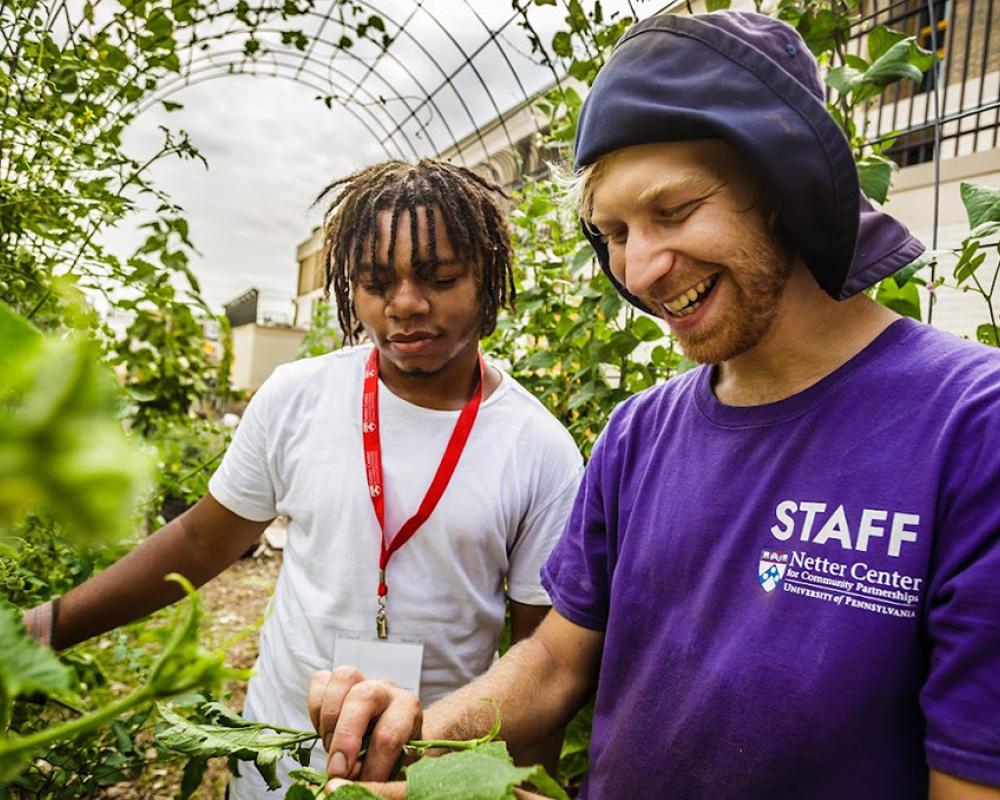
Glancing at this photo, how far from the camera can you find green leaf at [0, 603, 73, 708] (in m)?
0.22

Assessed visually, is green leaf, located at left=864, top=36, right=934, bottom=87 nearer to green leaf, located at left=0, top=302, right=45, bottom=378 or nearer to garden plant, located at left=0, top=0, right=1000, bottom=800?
garden plant, located at left=0, top=0, right=1000, bottom=800

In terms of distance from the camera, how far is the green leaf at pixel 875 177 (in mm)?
1817

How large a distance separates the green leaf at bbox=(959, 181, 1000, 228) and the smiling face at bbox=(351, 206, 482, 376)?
1.06 m

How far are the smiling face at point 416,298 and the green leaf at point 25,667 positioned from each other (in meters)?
1.46

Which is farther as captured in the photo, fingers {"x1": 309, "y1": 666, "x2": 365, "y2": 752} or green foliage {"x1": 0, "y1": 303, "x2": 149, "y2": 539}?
fingers {"x1": 309, "y1": 666, "x2": 365, "y2": 752}

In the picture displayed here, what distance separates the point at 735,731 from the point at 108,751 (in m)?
1.22

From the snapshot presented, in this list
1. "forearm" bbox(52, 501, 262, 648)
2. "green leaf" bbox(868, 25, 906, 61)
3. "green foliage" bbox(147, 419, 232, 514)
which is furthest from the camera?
"green foliage" bbox(147, 419, 232, 514)

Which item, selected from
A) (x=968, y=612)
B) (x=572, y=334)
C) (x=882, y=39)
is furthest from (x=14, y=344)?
(x=572, y=334)

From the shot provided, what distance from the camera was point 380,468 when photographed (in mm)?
1728

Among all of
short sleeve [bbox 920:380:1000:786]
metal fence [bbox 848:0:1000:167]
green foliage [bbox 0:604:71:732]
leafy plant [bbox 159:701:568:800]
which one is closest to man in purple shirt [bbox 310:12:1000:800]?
short sleeve [bbox 920:380:1000:786]

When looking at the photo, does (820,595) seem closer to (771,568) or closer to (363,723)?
(771,568)

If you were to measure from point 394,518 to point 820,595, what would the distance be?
967 millimetres

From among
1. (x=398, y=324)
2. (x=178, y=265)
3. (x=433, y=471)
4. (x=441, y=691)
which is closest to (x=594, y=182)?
(x=398, y=324)

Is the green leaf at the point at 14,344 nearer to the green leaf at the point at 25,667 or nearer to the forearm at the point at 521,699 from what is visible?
the green leaf at the point at 25,667
